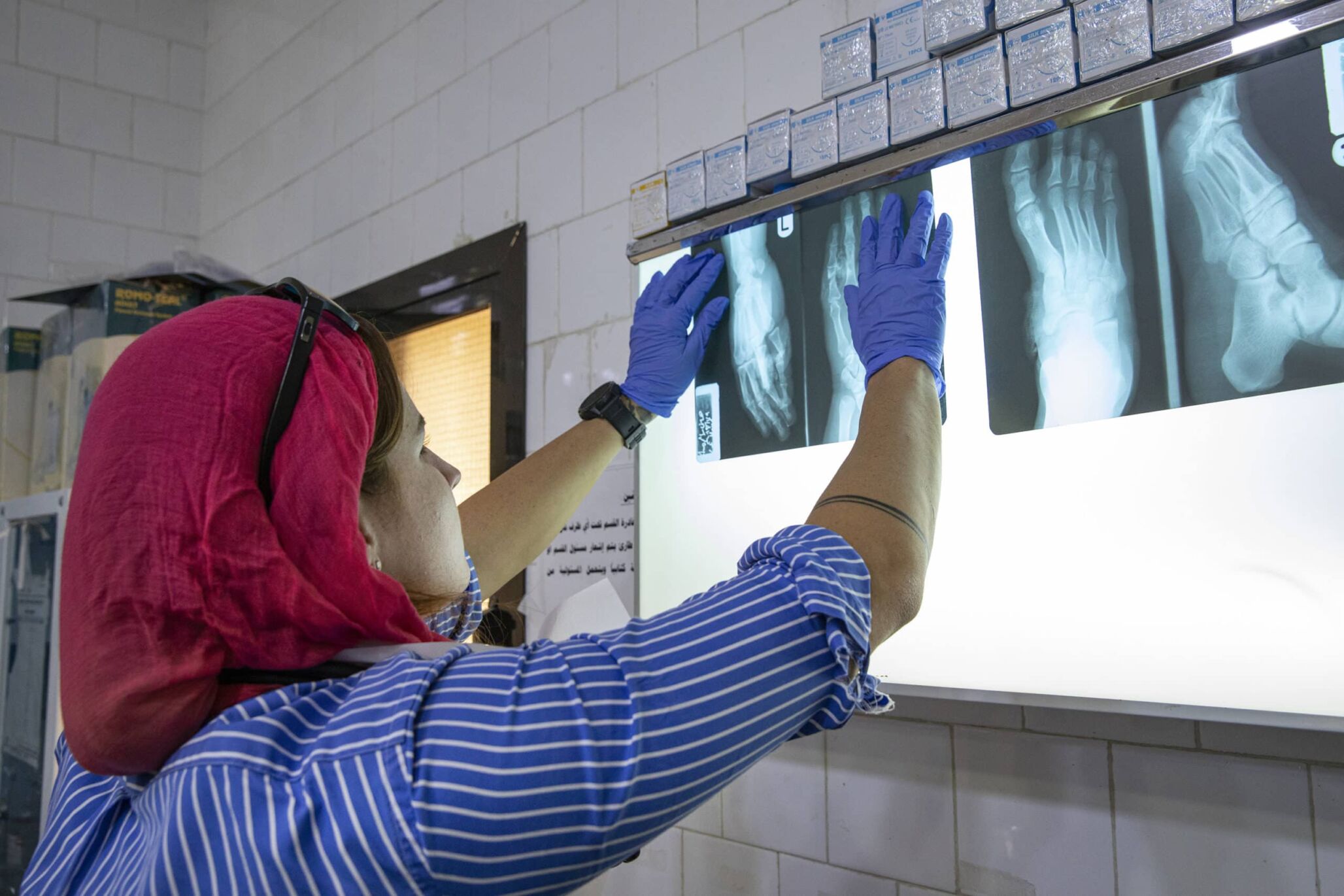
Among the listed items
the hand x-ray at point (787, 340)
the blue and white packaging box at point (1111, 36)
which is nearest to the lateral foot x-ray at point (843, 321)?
the hand x-ray at point (787, 340)

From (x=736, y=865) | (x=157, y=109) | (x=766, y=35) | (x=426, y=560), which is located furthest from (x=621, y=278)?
(x=157, y=109)

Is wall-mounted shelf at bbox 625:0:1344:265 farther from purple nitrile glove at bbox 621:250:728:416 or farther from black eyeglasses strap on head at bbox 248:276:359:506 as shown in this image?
black eyeglasses strap on head at bbox 248:276:359:506

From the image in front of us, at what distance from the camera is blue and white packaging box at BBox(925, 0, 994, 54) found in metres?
1.14

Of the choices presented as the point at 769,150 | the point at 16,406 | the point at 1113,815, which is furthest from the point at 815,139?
the point at 16,406

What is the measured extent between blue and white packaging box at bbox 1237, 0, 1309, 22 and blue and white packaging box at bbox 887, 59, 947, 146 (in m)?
0.32

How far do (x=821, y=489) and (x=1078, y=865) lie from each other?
1.86 feet

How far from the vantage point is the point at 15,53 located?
3.06 metres

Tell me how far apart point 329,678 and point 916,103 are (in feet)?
3.17

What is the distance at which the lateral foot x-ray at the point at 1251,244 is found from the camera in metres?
0.94

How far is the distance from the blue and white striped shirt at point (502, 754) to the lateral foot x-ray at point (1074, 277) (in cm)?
49

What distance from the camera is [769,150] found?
1.37 metres

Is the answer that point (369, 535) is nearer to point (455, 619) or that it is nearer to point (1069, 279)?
point (455, 619)

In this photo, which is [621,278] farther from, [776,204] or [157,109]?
[157,109]

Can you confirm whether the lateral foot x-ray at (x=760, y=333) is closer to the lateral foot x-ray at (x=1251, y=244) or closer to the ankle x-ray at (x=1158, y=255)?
the ankle x-ray at (x=1158, y=255)
